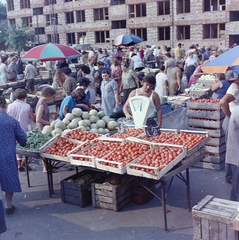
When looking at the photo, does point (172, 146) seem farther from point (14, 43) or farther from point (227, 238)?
point (14, 43)

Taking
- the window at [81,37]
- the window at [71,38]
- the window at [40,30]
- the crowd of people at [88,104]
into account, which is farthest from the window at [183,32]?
the crowd of people at [88,104]

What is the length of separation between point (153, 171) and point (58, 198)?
2266 mm

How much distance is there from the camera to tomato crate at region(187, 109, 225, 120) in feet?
25.5

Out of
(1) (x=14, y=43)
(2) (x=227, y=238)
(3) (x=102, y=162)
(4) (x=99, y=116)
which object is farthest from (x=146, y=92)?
(1) (x=14, y=43)

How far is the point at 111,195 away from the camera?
600 cm

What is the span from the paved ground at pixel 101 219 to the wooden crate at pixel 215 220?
948mm

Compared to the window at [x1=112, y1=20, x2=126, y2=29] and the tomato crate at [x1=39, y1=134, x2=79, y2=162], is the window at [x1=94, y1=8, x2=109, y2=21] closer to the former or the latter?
the window at [x1=112, y1=20, x2=126, y2=29]

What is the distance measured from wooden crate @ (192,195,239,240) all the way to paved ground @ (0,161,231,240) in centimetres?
95

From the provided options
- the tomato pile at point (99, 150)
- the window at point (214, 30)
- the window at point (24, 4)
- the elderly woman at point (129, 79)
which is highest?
the window at point (24, 4)

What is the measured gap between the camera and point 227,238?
413 centimetres

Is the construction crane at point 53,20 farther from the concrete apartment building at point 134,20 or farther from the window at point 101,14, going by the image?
the window at point 101,14

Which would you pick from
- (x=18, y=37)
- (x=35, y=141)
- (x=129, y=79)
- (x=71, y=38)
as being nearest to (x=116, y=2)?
(x=71, y=38)

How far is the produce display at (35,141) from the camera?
6.60 metres

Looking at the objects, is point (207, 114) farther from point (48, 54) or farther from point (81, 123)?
point (48, 54)
